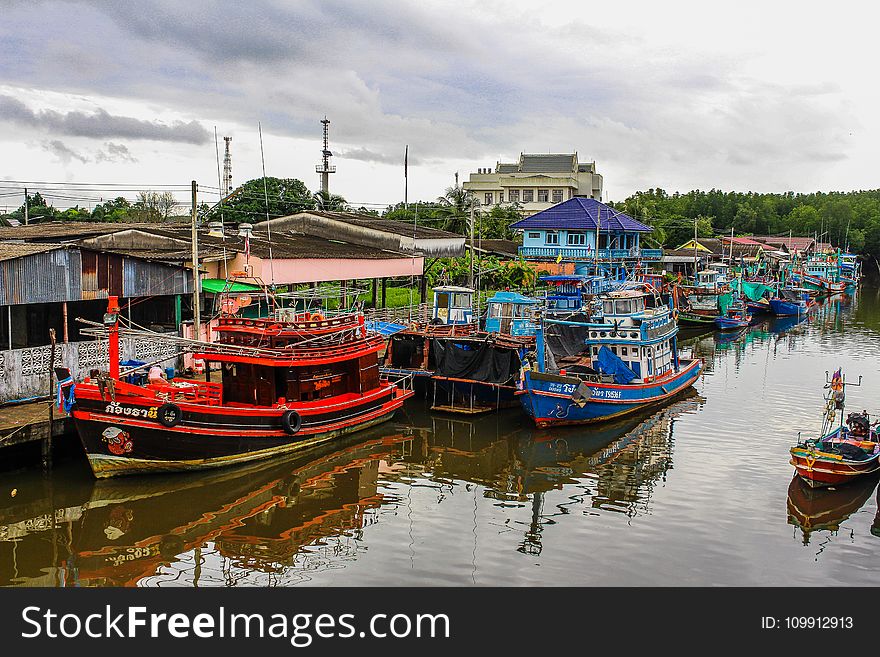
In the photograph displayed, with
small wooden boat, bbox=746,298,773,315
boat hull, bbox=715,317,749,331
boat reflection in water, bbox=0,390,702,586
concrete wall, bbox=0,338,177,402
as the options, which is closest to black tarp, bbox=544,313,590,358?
boat reflection in water, bbox=0,390,702,586

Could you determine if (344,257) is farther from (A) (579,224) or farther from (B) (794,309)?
(B) (794,309)

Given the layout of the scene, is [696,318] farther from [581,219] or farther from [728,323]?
[581,219]

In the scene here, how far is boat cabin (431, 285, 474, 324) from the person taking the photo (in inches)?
Result: 1057

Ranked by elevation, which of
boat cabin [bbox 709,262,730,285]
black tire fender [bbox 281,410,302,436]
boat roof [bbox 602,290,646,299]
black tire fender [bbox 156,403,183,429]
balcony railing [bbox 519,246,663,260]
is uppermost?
balcony railing [bbox 519,246,663,260]

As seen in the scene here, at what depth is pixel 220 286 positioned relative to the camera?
977 inches

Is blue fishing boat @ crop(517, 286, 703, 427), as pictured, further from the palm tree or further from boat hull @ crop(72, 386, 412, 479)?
the palm tree

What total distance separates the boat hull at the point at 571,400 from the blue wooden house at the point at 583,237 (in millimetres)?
20179

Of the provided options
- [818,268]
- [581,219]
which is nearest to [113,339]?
[581,219]

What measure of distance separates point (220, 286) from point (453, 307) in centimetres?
773

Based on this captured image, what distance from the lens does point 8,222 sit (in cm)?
4328

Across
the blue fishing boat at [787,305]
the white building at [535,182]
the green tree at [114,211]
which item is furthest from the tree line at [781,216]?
the green tree at [114,211]

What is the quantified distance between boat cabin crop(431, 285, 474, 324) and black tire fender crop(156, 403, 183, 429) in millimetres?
11917
